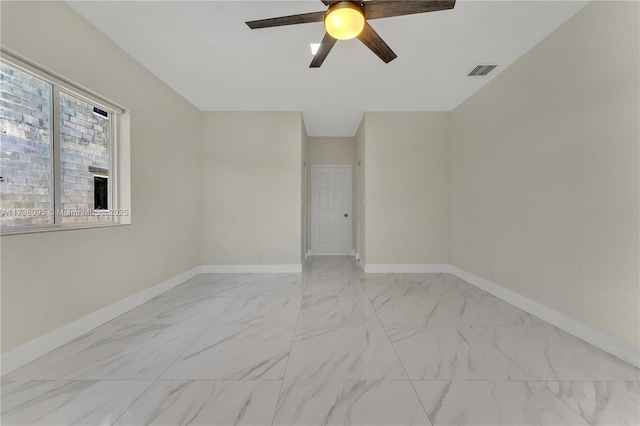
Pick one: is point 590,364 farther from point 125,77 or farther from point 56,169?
point 125,77

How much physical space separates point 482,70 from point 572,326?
9.25ft

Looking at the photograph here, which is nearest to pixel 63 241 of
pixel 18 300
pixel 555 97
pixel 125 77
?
pixel 18 300

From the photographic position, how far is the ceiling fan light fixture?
165 centimetres

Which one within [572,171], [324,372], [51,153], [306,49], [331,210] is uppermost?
[306,49]

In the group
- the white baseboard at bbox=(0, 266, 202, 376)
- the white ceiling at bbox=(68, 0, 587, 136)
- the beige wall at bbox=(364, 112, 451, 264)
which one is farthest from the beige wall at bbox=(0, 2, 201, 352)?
the beige wall at bbox=(364, 112, 451, 264)

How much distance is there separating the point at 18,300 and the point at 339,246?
496 centimetres

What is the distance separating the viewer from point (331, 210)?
232 inches

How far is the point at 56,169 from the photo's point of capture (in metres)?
1.99

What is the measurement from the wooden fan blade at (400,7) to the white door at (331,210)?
416 cm

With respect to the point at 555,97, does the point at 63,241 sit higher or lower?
lower

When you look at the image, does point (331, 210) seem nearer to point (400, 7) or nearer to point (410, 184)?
point (410, 184)

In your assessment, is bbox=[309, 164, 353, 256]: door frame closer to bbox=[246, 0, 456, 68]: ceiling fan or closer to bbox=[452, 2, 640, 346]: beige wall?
→ bbox=[452, 2, 640, 346]: beige wall

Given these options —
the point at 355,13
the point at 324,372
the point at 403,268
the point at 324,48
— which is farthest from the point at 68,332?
the point at 403,268

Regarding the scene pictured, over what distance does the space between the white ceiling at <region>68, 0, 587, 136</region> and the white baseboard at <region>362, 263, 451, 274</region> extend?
267 centimetres
